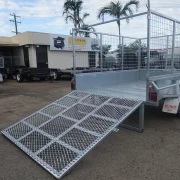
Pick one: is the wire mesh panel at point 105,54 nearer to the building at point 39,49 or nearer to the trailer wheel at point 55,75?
the trailer wheel at point 55,75

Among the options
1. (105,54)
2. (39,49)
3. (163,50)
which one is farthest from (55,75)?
(163,50)

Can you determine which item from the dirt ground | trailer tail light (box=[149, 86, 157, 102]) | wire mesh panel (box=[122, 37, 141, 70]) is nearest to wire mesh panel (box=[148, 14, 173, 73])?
wire mesh panel (box=[122, 37, 141, 70])

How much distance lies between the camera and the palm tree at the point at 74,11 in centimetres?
1883

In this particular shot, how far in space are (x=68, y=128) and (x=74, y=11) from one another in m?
18.2

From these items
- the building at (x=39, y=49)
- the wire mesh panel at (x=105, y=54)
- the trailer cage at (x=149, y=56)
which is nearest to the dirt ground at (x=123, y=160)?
the trailer cage at (x=149, y=56)

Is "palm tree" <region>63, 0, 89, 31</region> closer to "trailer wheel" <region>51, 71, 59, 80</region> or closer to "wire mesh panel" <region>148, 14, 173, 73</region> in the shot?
"trailer wheel" <region>51, 71, 59, 80</region>

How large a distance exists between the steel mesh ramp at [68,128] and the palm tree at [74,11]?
16524 millimetres

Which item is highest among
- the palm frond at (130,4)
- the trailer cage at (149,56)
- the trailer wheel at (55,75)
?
the palm frond at (130,4)

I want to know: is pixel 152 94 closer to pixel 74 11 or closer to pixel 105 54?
pixel 105 54

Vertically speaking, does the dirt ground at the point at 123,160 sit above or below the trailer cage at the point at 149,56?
below

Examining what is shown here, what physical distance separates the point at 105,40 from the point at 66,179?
385 cm

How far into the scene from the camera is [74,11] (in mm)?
19203

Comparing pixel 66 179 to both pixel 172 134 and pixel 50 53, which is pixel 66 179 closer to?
pixel 172 134

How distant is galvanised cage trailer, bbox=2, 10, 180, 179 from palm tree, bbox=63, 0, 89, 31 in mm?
15061
